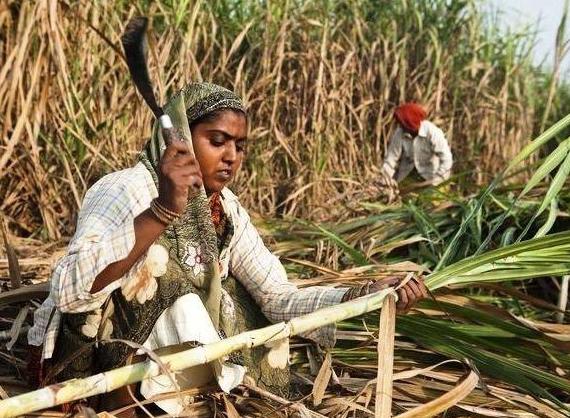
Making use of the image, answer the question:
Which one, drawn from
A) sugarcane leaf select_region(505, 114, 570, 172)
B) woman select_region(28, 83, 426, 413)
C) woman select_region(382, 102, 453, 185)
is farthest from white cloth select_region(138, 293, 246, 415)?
woman select_region(382, 102, 453, 185)

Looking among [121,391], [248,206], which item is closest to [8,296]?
[121,391]

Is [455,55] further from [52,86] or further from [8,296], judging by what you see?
[8,296]

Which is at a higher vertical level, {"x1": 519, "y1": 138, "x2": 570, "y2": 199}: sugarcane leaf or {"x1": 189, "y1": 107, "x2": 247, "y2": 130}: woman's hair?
{"x1": 189, "y1": 107, "x2": 247, "y2": 130}: woman's hair

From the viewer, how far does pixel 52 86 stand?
3.68 m

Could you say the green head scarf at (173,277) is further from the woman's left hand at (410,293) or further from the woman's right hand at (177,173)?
the woman's left hand at (410,293)

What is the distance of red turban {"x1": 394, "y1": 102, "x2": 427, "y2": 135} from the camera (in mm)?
5793

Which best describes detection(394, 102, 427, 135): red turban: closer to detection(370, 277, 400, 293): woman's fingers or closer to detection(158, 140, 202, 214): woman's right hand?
detection(370, 277, 400, 293): woman's fingers

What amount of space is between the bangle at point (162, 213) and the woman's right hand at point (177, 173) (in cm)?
2

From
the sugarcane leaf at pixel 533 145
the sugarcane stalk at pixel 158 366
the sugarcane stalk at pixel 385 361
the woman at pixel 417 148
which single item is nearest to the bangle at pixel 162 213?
the sugarcane stalk at pixel 158 366

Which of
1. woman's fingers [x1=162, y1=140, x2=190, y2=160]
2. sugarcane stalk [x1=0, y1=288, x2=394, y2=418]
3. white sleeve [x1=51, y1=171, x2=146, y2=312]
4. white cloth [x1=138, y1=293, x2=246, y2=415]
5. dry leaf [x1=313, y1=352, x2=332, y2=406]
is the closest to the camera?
sugarcane stalk [x1=0, y1=288, x2=394, y2=418]

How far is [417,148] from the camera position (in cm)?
587

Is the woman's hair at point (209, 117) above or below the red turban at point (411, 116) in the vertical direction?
above

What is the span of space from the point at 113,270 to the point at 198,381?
0.37 m

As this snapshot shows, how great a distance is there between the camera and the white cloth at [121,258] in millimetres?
1547
